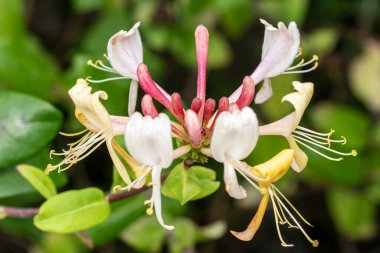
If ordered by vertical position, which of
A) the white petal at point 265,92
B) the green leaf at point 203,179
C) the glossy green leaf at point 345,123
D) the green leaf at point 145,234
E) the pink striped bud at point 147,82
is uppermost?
A: the pink striped bud at point 147,82

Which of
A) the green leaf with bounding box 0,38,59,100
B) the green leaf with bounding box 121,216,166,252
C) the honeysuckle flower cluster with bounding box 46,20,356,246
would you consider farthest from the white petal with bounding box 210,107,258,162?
the green leaf with bounding box 0,38,59,100

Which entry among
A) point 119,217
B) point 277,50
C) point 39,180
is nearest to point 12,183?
point 39,180

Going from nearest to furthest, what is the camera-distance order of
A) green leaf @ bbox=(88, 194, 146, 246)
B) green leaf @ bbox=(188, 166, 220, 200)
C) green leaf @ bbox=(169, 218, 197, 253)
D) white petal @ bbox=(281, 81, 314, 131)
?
white petal @ bbox=(281, 81, 314, 131)
green leaf @ bbox=(188, 166, 220, 200)
green leaf @ bbox=(88, 194, 146, 246)
green leaf @ bbox=(169, 218, 197, 253)

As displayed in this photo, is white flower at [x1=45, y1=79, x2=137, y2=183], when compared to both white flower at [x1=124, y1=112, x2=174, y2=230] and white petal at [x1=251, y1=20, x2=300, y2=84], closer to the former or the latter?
white flower at [x1=124, y1=112, x2=174, y2=230]

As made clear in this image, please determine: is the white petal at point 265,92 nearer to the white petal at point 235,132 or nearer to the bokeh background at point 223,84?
the white petal at point 235,132

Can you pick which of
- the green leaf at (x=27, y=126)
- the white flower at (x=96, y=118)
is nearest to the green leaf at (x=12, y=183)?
the green leaf at (x=27, y=126)

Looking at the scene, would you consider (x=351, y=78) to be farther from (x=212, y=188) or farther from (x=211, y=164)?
(x=212, y=188)
